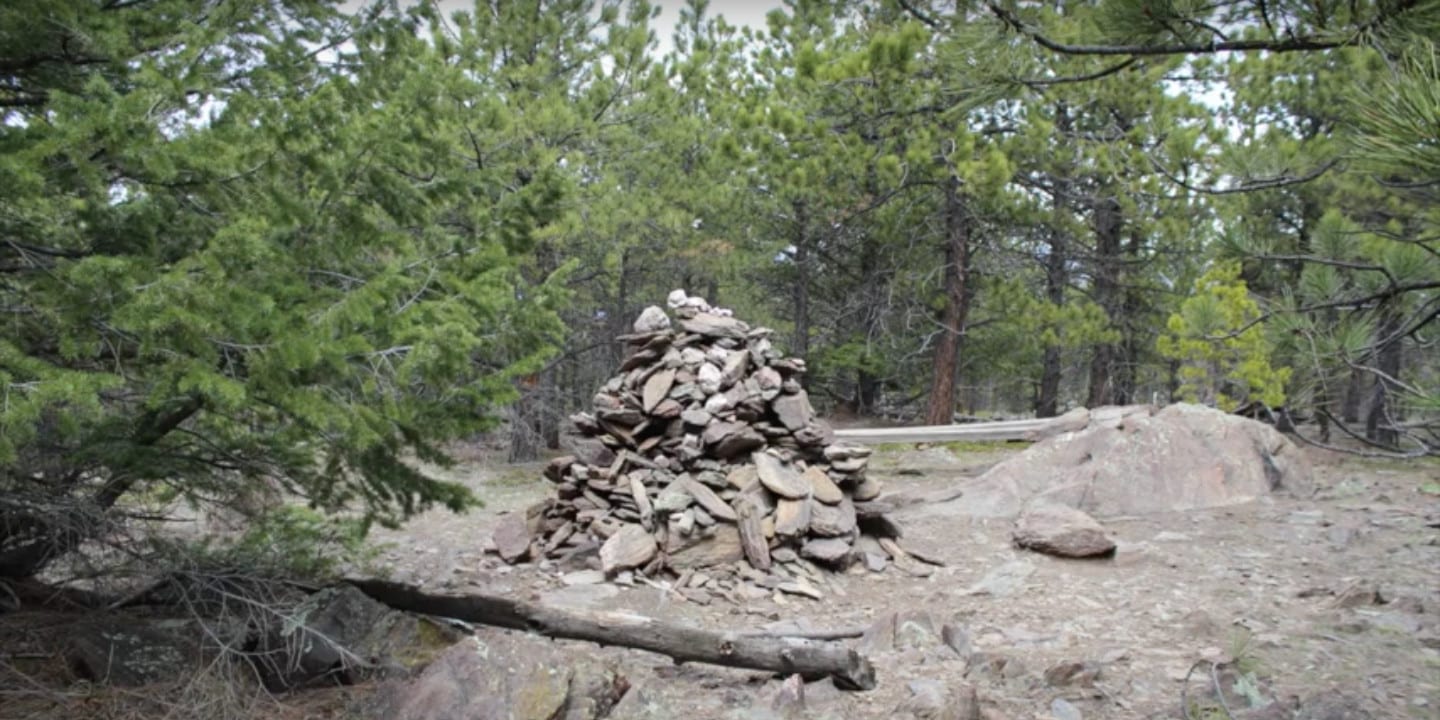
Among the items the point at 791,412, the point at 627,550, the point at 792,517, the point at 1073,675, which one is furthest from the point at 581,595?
the point at 1073,675

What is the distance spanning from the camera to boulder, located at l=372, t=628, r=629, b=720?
3143mm

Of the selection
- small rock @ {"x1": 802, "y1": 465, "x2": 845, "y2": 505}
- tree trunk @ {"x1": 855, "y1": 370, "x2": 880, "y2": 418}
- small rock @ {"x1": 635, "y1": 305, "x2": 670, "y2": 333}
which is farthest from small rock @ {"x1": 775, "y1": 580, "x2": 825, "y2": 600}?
tree trunk @ {"x1": 855, "y1": 370, "x2": 880, "y2": 418}

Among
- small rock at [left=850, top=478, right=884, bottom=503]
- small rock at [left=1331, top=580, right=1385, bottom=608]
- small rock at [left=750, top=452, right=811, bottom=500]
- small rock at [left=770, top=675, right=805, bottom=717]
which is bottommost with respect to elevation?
small rock at [left=770, top=675, right=805, bottom=717]

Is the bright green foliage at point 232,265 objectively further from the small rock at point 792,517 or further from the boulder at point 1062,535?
the boulder at point 1062,535

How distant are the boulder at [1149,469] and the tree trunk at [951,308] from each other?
3600mm

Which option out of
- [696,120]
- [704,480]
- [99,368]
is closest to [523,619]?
[99,368]

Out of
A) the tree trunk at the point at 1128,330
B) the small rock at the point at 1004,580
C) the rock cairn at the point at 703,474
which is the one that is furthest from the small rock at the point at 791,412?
the tree trunk at the point at 1128,330

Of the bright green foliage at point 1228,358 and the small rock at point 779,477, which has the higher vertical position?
the bright green foliage at point 1228,358

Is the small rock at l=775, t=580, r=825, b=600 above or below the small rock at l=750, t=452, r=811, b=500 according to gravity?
below

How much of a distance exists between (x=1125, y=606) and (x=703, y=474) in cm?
343

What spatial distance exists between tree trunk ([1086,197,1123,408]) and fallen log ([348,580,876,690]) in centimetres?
959

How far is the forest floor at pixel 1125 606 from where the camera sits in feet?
12.0

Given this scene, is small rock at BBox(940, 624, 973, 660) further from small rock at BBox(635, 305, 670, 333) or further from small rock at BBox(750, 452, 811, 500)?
small rock at BBox(635, 305, 670, 333)

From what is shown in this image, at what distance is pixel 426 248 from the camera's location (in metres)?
4.15
